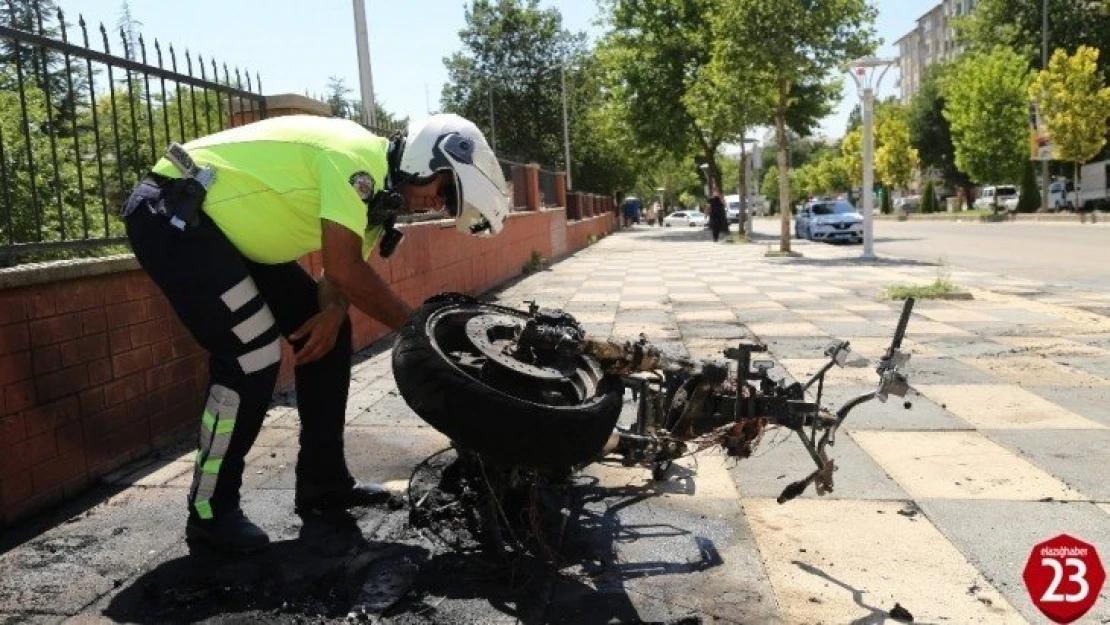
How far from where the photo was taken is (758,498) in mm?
3514

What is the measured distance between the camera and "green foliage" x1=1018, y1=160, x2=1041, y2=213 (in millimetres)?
41844

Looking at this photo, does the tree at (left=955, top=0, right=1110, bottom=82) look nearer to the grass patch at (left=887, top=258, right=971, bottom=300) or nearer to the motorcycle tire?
the grass patch at (left=887, top=258, right=971, bottom=300)

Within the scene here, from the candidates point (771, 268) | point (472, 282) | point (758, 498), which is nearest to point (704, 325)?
point (472, 282)

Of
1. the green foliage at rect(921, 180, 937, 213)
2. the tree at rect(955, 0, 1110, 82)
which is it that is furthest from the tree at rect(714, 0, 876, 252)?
the green foliage at rect(921, 180, 937, 213)

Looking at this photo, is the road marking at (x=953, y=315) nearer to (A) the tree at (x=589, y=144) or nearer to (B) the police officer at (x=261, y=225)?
(B) the police officer at (x=261, y=225)

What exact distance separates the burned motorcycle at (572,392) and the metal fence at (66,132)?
205 centimetres

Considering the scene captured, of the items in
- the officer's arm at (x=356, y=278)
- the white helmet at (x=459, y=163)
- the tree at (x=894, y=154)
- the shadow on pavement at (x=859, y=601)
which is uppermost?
the tree at (x=894, y=154)

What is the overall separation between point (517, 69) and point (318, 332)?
46349mm

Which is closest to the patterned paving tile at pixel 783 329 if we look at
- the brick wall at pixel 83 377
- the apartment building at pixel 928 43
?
the brick wall at pixel 83 377

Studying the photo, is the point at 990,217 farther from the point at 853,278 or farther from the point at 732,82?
the point at 853,278

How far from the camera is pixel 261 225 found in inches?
114

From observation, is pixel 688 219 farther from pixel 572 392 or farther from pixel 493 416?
pixel 493 416

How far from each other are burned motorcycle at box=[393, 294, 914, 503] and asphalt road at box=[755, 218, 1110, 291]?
388 inches

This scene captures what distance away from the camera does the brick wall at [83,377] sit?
328 centimetres
